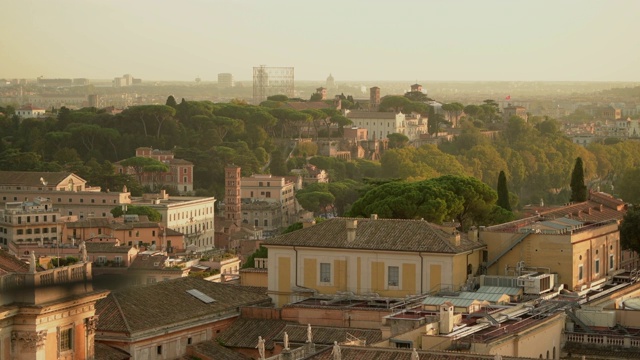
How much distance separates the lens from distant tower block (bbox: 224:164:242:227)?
3236 inches

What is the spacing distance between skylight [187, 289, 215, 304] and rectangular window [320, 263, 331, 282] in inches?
84.4

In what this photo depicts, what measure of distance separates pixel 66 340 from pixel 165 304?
17.6 feet

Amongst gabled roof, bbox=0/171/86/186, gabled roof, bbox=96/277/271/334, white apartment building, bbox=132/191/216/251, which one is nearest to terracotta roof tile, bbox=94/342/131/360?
gabled roof, bbox=96/277/271/334

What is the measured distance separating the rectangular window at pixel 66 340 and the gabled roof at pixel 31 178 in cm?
5543

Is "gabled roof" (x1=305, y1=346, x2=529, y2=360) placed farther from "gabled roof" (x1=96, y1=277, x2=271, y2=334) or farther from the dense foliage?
the dense foliage

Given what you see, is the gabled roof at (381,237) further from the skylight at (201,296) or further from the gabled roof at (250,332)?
the gabled roof at (250,332)

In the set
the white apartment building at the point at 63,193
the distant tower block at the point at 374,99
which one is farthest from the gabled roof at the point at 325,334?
the distant tower block at the point at 374,99

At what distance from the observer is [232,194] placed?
8300cm

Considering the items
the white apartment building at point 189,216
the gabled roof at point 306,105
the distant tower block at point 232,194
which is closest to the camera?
the white apartment building at point 189,216

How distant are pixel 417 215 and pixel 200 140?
6565 centimetres

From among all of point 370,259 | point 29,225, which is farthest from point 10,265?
point 29,225

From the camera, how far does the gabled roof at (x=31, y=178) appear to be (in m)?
79.7

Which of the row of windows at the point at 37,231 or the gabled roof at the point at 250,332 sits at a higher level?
the gabled roof at the point at 250,332

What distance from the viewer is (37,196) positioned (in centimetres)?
7769
